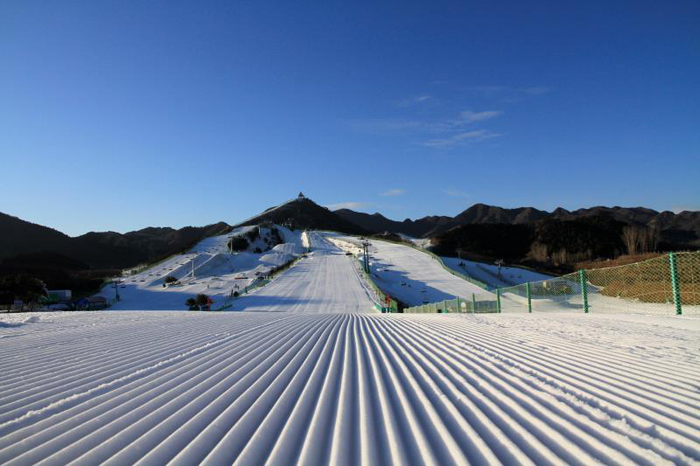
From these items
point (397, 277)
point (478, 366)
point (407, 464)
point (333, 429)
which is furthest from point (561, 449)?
point (397, 277)

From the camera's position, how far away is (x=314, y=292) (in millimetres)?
39031

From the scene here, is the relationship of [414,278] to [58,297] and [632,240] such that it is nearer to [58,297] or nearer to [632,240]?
[58,297]

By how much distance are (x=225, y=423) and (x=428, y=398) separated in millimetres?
1742

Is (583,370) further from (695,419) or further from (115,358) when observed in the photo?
(115,358)

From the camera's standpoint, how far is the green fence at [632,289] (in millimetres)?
8969

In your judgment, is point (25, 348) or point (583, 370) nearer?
point (583, 370)

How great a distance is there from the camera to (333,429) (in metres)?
2.97

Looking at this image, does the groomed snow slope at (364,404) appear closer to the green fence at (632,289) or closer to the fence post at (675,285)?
the fence post at (675,285)

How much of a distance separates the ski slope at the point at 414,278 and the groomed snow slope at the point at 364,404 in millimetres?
22896

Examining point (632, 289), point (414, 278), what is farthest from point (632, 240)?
point (632, 289)

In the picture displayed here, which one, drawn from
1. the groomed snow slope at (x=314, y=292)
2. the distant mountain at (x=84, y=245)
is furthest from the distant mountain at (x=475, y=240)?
the groomed snow slope at (x=314, y=292)

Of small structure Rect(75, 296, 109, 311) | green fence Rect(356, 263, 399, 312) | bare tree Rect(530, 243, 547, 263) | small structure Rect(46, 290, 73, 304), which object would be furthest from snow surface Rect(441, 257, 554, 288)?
small structure Rect(46, 290, 73, 304)

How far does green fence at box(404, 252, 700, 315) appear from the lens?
8969 millimetres

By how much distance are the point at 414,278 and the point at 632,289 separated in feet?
128
